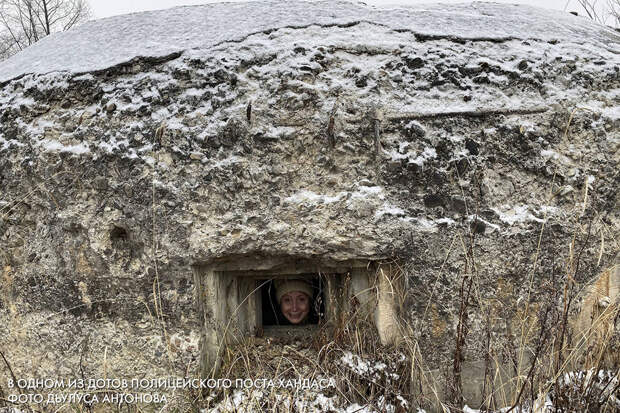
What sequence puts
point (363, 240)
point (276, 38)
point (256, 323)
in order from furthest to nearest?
point (256, 323), point (276, 38), point (363, 240)

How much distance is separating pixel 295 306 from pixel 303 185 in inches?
37.4

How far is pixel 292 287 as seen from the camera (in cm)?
261

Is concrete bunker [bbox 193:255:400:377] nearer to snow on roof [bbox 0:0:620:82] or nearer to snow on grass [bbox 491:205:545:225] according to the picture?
snow on grass [bbox 491:205:545:225]

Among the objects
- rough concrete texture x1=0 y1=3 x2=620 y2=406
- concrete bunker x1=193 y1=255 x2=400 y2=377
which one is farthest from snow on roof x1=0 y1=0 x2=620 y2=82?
concrete bunker x1=193 y1=255 x2=400 y2=377

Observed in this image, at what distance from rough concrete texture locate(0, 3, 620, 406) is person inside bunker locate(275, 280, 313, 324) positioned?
74 centimetres

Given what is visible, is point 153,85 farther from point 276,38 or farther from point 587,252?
point 587,252

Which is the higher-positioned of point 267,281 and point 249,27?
point 249,27

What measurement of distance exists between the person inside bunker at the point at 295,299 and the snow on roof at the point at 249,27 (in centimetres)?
134

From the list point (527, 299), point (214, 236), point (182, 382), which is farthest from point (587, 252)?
point (182, 382)

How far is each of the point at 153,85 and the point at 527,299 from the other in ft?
5.91

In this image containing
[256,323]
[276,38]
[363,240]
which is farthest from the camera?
[256,323]

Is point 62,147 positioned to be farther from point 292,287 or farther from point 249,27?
point 292,287

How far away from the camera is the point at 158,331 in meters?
1.91

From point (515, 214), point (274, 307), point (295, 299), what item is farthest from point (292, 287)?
point (515, 214)
